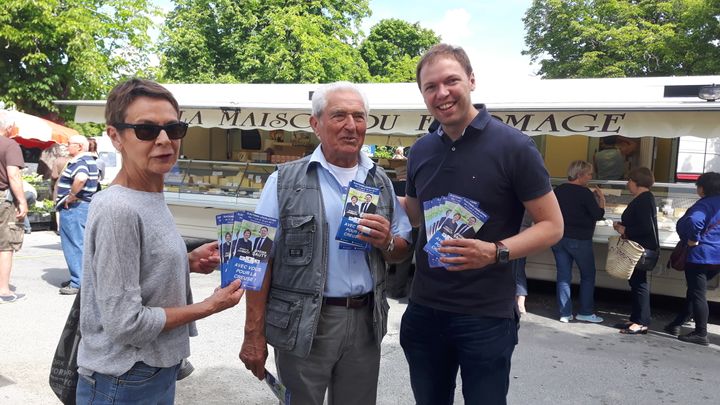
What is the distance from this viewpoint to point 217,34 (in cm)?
2770

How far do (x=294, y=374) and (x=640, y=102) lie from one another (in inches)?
230

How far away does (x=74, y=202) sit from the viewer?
21.6 ft

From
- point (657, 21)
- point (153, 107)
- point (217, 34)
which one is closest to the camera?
point (153, 107)

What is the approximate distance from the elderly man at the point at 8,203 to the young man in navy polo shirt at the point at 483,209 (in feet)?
17.0

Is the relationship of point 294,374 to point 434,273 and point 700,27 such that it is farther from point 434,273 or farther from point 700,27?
point 700,27

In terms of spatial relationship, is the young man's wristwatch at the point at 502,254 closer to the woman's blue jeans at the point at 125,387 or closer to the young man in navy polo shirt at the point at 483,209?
the young man in navy polo shirt at the point at 483,209

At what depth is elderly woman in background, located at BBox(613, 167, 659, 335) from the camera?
599 cm

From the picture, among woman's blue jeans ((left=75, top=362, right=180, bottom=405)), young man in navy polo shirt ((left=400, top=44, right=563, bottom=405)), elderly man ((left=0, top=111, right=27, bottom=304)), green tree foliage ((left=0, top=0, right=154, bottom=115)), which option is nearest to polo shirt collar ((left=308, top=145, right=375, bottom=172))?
young man in navy polo shirt ((left=400, top=44, right=563, bottom=405))

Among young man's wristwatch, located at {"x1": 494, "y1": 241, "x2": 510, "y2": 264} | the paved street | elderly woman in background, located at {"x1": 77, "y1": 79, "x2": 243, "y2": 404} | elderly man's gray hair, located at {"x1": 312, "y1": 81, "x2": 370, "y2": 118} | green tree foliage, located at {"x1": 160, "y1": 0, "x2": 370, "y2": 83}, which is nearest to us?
elderly woman in background, located at {"x1": 77, "y1": 79, "x2": 243, "y2": 404}

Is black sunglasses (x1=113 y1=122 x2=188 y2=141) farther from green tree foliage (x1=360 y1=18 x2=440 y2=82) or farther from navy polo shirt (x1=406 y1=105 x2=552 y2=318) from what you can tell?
green tree foliage (x1=360 y1=18 x2=440 y2=82)

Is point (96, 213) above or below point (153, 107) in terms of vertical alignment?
below

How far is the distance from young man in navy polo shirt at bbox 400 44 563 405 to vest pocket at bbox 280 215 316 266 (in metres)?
0.53

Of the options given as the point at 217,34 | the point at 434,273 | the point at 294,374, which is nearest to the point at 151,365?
the point at 294,374

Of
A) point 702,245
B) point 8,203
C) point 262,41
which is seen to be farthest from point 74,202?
point 262,41
